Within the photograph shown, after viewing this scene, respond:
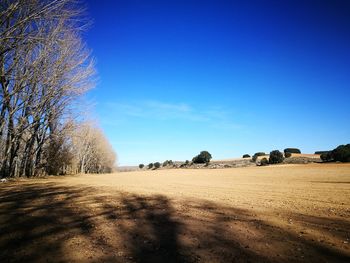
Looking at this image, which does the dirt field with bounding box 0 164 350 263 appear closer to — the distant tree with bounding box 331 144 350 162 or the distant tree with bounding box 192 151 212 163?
the distant tree with bounding box 331 144 350 162

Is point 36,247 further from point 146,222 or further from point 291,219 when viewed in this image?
point 291,219

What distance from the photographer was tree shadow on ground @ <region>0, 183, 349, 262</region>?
10.9ft

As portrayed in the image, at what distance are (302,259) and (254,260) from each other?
0.70 metres

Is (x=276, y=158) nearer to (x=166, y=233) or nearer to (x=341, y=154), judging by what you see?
(x=341, y=154)

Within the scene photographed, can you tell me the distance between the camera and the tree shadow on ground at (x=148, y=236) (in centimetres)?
333

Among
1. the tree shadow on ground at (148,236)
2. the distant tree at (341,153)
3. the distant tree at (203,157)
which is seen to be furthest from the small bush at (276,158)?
the tree shadow on ground at (148,236)

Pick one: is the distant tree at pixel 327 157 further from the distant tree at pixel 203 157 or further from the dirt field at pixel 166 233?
the dirt field at pixel 166 233

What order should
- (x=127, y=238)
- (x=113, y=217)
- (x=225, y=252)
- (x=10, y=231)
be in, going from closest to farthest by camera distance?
(x=225, y=252)
(x=127, y=238)
(x=10, y=231)
(x=113, y=217)

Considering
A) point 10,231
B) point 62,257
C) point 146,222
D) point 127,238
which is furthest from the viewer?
point 146,222

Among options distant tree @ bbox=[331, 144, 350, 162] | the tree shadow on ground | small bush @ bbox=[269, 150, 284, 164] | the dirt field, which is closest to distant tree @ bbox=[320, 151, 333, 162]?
distant tree @ bbox=[331, 144, 350, 162]

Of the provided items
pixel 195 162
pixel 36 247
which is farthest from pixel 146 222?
pixel 195 162

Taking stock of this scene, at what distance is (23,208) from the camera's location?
595 cm

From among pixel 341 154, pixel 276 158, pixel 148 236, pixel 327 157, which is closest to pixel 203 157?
pixel 276 158

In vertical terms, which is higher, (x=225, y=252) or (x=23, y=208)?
(x=23, y=208)
